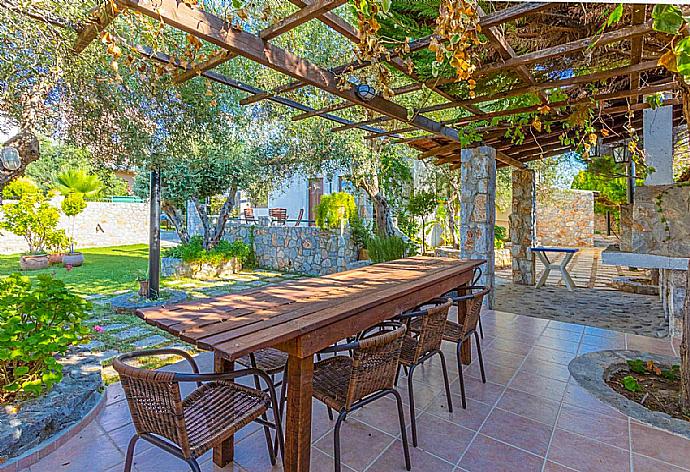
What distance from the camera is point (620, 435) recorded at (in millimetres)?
2305

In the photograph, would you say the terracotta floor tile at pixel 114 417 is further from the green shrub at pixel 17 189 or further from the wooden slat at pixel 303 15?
the green shrub at pixel 17 189

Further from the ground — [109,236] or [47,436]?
[109,236]

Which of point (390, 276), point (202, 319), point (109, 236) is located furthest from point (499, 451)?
point (109, 236)

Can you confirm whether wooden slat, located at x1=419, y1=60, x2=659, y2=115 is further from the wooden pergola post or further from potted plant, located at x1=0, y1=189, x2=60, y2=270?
potted plant, located at x1=0, y1=189, x2=60, y2=270

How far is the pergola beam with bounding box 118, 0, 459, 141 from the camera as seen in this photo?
5.77ft

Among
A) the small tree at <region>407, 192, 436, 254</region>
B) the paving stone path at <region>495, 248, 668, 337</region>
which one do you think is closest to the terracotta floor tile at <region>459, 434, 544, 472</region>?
the paving stone path at <region>495, 248, 668, 337</region>

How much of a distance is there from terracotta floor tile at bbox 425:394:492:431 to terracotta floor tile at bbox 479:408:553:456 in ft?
0.17

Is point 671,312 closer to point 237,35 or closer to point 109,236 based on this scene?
point 237,35

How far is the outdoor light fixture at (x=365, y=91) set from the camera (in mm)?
3104

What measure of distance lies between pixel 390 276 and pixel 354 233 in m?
5.83

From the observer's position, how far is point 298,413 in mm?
1698

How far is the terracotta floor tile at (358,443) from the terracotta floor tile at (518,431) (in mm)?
661

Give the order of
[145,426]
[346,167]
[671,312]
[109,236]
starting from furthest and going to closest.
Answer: [109,236], [346,167], [671,312], [145,426]

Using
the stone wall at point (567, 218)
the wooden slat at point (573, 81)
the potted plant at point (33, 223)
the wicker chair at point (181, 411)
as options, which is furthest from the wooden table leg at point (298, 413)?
the stone wall at point (567, 218)
